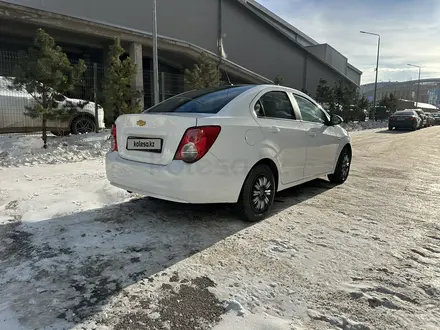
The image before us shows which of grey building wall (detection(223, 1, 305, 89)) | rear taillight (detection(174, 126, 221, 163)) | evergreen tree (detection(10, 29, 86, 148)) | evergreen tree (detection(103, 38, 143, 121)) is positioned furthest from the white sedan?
grey building wall (detection(223, 1, 305, 89))

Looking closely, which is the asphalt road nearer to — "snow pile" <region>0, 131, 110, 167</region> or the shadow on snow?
the shadow on snow

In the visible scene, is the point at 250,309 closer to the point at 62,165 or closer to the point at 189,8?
the point at 62,165

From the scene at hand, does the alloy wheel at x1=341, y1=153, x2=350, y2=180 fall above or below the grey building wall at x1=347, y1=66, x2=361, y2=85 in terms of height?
below

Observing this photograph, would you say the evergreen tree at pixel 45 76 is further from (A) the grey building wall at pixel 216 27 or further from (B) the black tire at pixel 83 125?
(A) the grey building wall at pixel 216 27

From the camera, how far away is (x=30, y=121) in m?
10.2

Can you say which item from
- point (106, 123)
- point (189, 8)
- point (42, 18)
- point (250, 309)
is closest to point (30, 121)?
point (106, 123)

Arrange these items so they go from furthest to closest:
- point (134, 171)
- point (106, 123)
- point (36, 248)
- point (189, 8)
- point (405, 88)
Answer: point (405, 88) → point (189, 8) → point (106, 123) → point (134, 171) → point (36, 248)

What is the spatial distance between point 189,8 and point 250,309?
2193 centimetres

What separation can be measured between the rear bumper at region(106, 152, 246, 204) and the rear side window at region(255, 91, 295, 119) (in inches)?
37.8

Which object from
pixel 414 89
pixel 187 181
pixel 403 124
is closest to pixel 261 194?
pixel 187 181


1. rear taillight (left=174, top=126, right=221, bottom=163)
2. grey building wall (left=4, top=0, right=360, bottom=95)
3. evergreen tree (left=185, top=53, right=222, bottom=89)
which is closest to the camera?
rear taillight (left=174, top=126, right=221, bottom=163)

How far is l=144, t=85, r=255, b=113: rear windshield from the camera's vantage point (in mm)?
4059

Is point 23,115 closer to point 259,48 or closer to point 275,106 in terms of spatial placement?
point 275,106

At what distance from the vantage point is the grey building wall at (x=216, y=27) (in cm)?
1683
